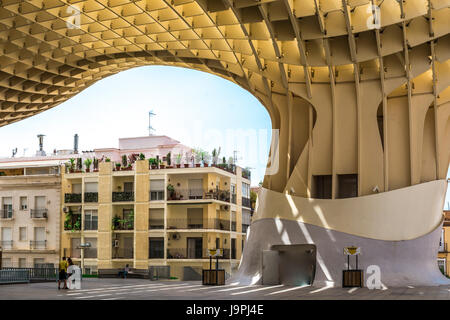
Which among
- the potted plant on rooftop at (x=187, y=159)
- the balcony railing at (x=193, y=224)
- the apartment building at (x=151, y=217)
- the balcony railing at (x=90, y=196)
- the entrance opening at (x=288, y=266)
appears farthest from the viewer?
the balcony railing at (x=90, y=196)

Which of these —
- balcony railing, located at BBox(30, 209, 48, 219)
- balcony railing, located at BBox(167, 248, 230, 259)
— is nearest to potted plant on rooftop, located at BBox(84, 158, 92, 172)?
balcony railing, located at BBox(30, 209, 48, 219)

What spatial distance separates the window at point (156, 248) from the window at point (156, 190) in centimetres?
445

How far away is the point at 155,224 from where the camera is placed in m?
70.4

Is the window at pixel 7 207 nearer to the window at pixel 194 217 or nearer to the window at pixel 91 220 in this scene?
the window at pixel 91 220

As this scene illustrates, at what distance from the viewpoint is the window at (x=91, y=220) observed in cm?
7262

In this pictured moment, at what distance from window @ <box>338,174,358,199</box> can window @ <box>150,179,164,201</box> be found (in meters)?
33.7

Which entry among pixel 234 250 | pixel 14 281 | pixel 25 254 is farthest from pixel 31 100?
pixel 234 250

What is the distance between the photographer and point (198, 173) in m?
70.8

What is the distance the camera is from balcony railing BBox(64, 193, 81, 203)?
74562 millimetres

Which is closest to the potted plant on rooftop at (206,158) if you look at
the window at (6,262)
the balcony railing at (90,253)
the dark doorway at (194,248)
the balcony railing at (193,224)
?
the balcony railing at (193,224)

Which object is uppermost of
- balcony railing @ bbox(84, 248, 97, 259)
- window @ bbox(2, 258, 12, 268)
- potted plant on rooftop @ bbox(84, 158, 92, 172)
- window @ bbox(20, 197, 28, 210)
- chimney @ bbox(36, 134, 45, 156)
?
chimney @ bbox(36, 134, 45, 156)

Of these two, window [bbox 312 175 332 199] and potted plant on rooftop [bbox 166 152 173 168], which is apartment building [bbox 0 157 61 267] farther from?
window [bbox 312 175 332 199]
